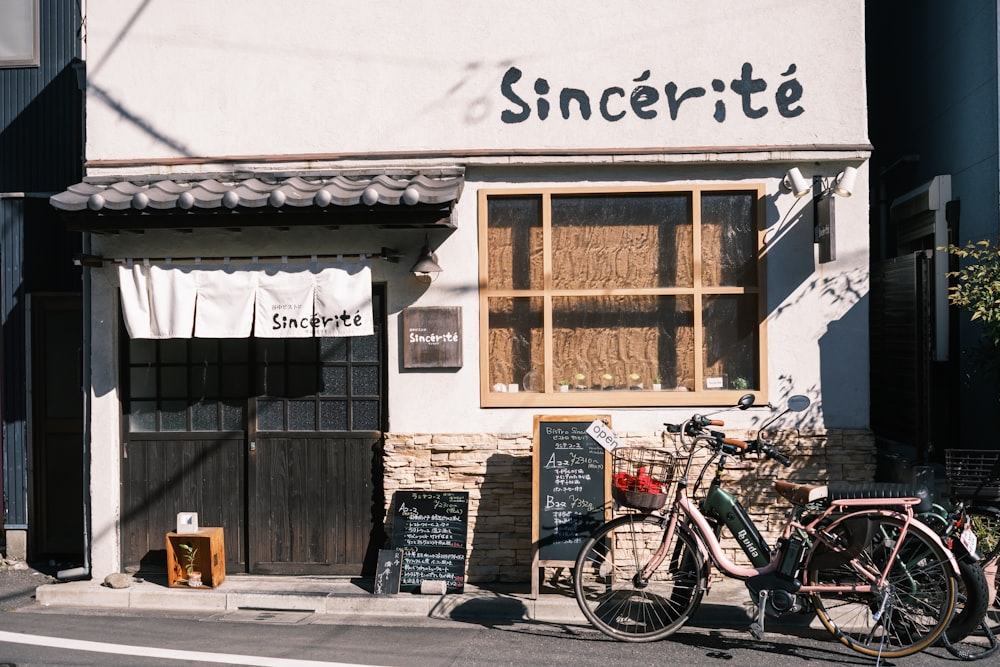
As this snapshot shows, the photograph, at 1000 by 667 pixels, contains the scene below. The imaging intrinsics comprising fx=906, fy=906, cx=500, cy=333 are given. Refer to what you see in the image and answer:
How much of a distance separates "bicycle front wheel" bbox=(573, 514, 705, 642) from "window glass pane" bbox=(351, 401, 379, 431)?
2479 millimetres

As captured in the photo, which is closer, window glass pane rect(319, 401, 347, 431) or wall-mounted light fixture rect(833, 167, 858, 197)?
wall-mounted light fixture rect(833, 167, 858, 197)

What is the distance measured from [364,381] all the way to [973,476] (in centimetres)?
522

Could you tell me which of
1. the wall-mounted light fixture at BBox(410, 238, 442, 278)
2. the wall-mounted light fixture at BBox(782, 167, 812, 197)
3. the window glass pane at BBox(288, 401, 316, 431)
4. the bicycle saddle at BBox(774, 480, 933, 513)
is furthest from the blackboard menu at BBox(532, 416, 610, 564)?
the wall-mounted light fixture at BBox(782, 167, 812, 197)

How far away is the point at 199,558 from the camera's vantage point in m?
8.14

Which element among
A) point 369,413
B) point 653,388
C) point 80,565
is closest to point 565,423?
point 653,388

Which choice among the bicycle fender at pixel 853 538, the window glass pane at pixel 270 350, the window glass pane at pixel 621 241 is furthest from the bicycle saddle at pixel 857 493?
the window glass pane at pixel 270 350

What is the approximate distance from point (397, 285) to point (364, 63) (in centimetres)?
208

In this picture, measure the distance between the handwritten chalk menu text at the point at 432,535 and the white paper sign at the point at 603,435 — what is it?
4.52ft

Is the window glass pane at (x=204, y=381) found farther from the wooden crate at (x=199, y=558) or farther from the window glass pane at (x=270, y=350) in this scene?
the wooden crate at (x=199, y=558)

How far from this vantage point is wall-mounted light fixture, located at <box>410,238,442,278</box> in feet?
26.2

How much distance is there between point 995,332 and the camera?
7.33 m

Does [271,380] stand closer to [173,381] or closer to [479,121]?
[173,381]

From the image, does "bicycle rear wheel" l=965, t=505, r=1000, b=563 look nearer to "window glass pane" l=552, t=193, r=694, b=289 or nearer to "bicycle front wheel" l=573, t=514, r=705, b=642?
"bicycle front wheel" l=573, t=514, r=705, b=642

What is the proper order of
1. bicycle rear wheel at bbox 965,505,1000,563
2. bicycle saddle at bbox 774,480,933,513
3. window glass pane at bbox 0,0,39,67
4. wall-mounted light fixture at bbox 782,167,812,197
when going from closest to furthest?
bicycle saddle at bbox 774,480,933,513 < bicycle rear wheel at bbox 965,505,1000,563 < wall-mounted light fixture at bbox 782,167,812,197 < window glass pane at bbox 0,0,39,67
